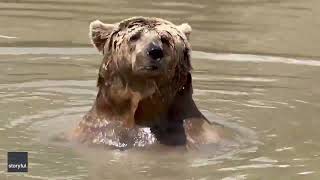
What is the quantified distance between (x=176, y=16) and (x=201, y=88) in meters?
3.67

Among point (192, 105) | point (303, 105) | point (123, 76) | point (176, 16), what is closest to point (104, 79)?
point (123, 76)

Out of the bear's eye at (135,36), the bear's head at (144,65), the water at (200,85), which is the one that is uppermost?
the bear's eye at (135,36)

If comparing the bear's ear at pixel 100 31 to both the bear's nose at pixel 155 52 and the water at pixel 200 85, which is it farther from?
the water at pixel 200 85

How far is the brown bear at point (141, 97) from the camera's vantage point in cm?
709

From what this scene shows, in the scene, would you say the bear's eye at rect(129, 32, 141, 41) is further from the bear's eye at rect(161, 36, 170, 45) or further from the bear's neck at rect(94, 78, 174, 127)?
the bear's neck at rect(94, 78, 174, 127)

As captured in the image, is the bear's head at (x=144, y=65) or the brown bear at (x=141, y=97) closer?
A: the bear's head at (x=144, y=65)

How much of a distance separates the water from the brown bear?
13 cm

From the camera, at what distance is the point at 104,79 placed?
7.26m

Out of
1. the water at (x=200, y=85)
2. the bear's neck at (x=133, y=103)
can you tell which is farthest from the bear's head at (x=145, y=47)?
the water at (x=200, y=85)

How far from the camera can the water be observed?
23.0ft

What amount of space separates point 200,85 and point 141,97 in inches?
96.7

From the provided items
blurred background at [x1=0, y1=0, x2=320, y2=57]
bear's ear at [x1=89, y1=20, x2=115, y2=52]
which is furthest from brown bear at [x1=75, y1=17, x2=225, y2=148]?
blurred background at [x1=0, y1=0, x2=320, y2=57]

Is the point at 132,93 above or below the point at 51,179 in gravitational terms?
above

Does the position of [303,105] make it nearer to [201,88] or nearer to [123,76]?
[201,88]
